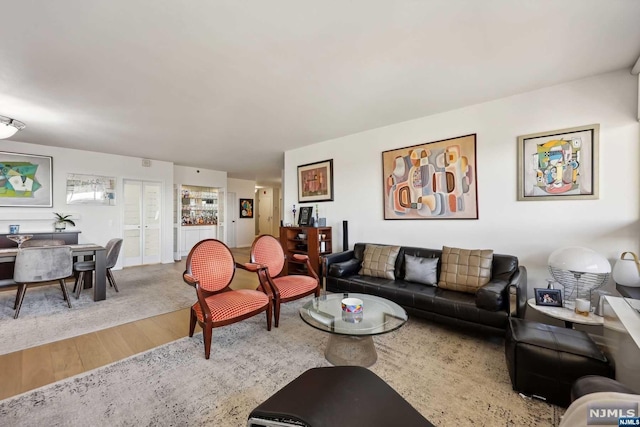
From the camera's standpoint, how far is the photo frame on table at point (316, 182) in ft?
15.6

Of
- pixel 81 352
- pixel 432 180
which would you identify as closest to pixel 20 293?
pixel 81 352

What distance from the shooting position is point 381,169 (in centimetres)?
407

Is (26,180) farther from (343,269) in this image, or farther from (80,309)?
(343,269)

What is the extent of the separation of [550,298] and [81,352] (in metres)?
4.25

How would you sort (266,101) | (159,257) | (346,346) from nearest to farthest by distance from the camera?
(346,346) → (266,101) → (159,257)

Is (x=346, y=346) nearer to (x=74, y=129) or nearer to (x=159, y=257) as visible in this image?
(x=74, y=129)

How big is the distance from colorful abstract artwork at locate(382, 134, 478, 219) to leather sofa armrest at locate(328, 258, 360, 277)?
948 mm

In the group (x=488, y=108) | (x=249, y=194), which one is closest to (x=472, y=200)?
(x=488, y=108)

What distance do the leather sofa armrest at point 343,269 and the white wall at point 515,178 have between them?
2.35 ft

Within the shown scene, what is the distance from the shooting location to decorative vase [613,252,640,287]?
212 cm

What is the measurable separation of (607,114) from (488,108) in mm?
1026

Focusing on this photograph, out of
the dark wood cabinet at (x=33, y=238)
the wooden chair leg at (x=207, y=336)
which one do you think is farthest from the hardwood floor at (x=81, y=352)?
the dark wood cabinet at (x=33, y=238)

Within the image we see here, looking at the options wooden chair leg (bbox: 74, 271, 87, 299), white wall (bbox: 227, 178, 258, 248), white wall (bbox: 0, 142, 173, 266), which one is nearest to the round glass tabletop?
wooden chair leg (bbox: 74, 271, 87, 299)

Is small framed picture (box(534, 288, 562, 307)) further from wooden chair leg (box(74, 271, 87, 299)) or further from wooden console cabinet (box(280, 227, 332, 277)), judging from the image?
wooden chair leg (box(74, 271, 87, 299))
